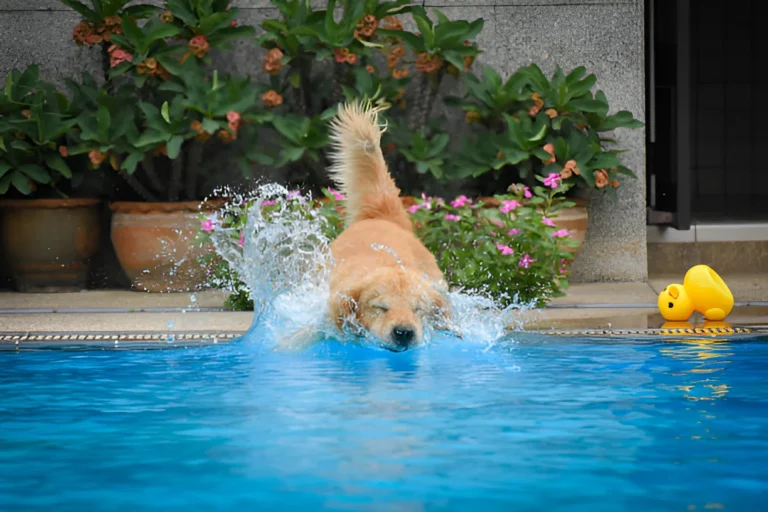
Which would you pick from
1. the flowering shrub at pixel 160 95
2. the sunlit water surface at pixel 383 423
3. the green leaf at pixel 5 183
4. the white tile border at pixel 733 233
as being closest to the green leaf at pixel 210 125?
the flowering shrub at pixel 160 95

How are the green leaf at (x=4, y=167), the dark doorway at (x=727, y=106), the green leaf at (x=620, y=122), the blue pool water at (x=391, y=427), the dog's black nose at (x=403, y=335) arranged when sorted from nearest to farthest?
the blue pool water at (x=391, y=427), the dog's black nose at (x=403, y=335), the green leaf at (x=4, y=167), the green leaf at (x=620, y=122), the dark doorway at (x=727, y=106)

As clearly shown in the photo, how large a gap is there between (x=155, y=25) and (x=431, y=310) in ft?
11.2

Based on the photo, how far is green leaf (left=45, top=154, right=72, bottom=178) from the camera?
24.4 ft

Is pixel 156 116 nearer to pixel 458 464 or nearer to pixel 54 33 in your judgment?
pixel 54 33

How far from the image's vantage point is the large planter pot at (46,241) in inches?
300

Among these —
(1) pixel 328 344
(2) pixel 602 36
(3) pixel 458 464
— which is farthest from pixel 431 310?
(2) pixel 602 36

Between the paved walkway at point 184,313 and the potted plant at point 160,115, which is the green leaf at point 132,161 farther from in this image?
the paved walkway at point 184,313

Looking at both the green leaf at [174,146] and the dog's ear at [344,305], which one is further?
the green leaf at [174,146]

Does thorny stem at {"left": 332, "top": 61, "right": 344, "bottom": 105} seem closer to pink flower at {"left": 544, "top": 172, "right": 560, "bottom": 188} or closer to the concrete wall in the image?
the concrete wall

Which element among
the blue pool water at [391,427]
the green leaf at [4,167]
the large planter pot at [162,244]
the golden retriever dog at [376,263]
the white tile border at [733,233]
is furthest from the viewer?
the white tile border at [733,233]

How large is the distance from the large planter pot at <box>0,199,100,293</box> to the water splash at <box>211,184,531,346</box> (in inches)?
45.1

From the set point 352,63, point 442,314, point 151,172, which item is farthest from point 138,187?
point 442,314

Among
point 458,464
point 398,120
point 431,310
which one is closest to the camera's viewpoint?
point 458,464

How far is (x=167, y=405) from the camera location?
14.4 ft
